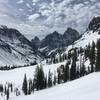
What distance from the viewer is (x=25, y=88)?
165125 millimetres

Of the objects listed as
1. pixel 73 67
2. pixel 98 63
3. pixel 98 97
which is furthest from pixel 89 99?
pixel 73 67

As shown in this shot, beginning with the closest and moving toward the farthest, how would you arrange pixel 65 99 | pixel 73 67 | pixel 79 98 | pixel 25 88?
pixel 79 98 → pixel 65 99 → pixel 73 67 → pixel 25 88

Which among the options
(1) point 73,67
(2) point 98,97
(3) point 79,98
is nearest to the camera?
(2) point 98,97

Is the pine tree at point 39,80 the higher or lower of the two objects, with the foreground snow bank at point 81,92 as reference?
lower

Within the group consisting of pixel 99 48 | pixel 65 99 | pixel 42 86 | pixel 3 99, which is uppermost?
pixel 99 48

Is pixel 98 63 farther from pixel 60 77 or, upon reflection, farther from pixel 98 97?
pixel 98 97

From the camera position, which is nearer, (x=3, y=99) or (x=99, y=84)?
(x=99, y=84)

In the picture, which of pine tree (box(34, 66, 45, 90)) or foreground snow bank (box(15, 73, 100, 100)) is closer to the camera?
foreground snow bank (box(15, 73, 100, 100))

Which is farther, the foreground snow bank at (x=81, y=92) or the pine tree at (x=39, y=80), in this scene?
the pine tree at (x=39, y=80)

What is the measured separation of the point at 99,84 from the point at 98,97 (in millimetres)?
17030

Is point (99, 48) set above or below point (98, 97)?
above

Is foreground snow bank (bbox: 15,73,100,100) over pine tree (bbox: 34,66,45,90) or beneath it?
over

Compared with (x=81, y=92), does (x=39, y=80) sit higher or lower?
lower

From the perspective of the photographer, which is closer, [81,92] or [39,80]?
[81,92]
